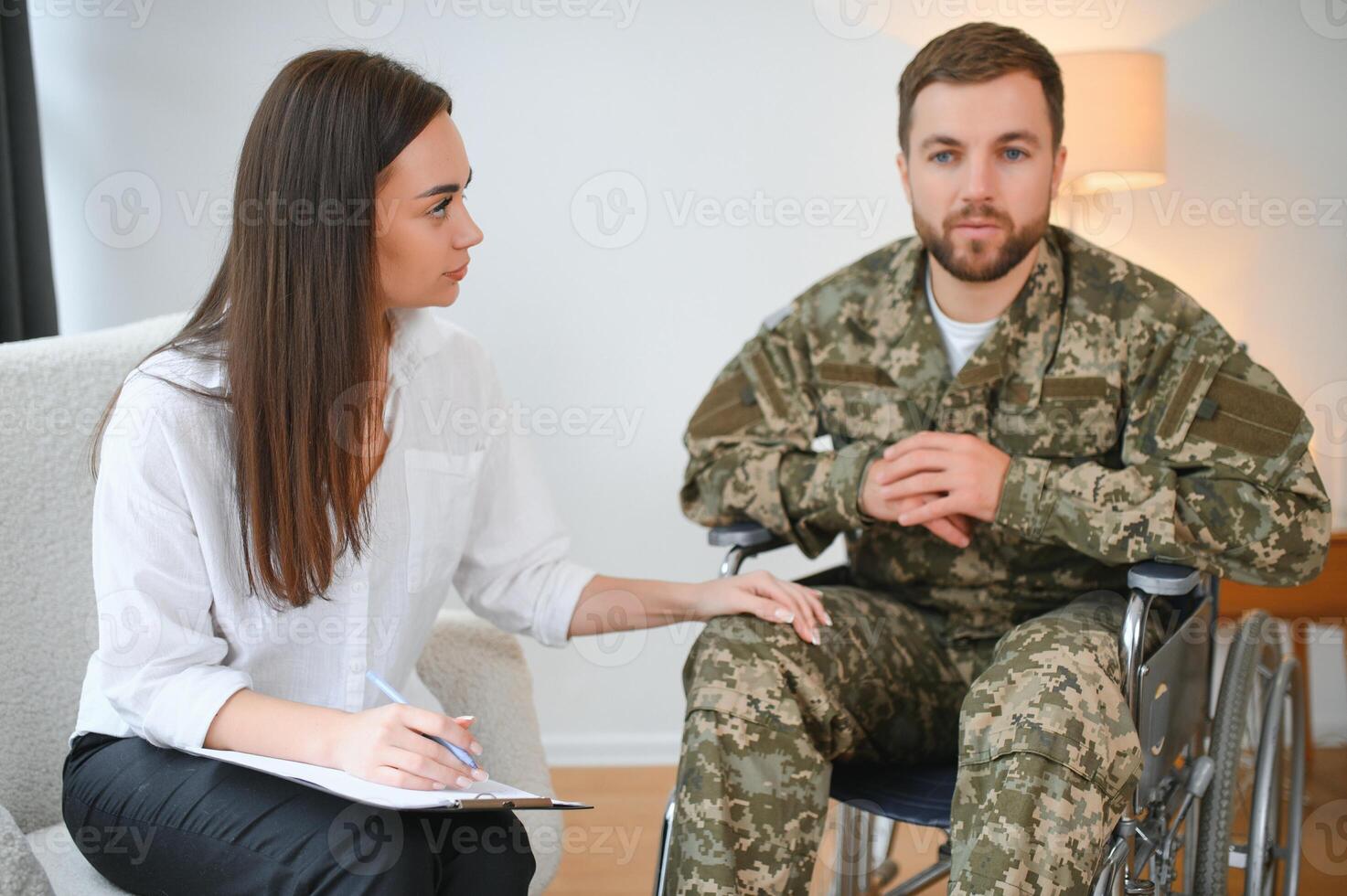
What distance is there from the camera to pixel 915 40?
2.61m

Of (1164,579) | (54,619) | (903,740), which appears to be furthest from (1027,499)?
(54,619)

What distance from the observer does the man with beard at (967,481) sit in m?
1.29

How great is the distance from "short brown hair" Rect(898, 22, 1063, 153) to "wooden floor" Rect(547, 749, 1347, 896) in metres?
1.25

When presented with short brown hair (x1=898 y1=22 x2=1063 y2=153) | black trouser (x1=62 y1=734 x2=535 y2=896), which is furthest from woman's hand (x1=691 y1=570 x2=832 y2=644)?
short brown hair (x1=898 y1=22 x2=1063 y2=153)

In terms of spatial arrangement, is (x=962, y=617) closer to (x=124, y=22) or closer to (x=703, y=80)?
(x=703, y=80)

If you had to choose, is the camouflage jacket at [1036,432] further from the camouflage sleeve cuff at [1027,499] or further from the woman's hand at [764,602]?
the woman's hand at [764,602]

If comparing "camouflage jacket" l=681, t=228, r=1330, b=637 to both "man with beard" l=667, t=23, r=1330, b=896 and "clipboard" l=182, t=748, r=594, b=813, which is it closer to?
"man with beard" l=667, t=23, r=1330, b=896

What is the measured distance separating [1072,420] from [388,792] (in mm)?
942

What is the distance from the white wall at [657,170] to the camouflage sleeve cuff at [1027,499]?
4.08 feet

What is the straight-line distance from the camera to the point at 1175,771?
151 cm

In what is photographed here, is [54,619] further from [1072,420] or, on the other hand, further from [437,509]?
[1072,420]

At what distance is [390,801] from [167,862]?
276 millimetres

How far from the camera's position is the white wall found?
2502 millimetres

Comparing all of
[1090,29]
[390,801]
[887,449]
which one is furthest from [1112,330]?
[1090,29]
